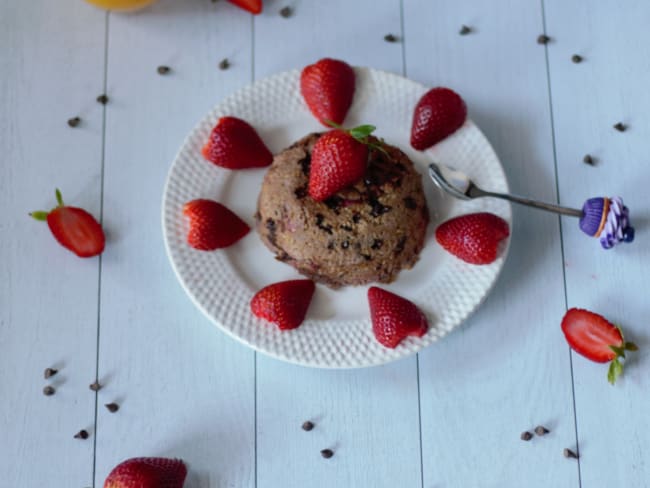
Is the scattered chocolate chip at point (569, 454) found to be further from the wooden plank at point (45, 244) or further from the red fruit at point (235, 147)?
the wooden plank at point (45, 244)

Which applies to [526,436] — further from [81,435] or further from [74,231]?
[74,231]

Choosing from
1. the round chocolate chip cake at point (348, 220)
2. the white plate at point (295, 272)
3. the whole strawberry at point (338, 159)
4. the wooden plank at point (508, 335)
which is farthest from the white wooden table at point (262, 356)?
the whole strawberry at point (338, 159)

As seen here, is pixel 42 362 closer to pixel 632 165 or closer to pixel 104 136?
pixel 104 136

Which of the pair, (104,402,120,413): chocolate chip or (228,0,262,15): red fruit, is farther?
(228,0,262,15): red fruit

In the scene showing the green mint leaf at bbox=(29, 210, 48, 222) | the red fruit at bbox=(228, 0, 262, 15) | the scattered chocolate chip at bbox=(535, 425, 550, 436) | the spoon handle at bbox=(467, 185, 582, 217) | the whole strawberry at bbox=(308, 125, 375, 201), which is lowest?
the scattered chocolate chip at bbox=(535, 425, 550, 436)

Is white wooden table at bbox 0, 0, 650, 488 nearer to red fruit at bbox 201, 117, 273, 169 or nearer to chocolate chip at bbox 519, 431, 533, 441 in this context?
chocolate chip at bbox 519, 431, 533, 441

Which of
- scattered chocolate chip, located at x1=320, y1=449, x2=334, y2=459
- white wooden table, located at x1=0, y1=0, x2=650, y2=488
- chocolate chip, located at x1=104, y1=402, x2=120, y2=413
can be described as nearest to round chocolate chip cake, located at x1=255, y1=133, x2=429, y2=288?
white wooden table, located at x1=0, y1=0, x2=650, y2=488

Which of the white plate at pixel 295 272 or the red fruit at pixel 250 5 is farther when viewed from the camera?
the red fruit at pixel 250 5

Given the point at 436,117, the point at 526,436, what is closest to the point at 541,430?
the point at 526,436

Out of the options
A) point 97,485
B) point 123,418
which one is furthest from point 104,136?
point 97,485
